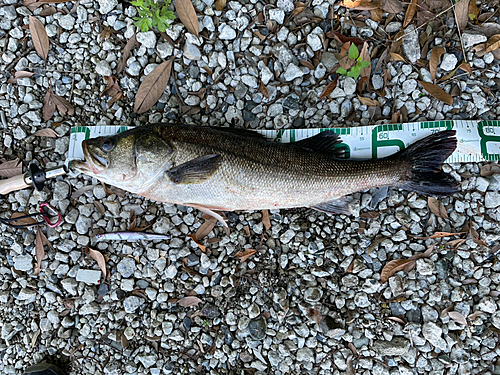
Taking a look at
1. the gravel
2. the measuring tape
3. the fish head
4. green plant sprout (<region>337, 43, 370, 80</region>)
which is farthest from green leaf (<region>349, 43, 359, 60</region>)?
the fish head

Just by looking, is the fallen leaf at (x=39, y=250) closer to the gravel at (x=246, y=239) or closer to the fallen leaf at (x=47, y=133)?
the gravel at (x=246, y=239)

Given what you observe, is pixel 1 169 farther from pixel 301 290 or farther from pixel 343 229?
pixel 343 229

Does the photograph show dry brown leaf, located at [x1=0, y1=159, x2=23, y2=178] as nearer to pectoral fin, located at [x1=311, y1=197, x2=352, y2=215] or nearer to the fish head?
the fish head

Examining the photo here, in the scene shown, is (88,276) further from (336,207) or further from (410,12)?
(410,12)

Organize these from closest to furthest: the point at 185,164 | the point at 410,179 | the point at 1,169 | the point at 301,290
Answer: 1. the point at 185,164
2. the point at 410,179
3. the point at 301,290
4. the point at 1,169

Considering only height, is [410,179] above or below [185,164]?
below

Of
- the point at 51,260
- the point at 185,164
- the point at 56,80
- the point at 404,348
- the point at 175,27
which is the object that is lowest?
the point at 404,348

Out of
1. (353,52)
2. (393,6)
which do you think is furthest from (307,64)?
(393,6)

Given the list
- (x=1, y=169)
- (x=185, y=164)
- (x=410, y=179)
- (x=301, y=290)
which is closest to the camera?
(x=185, y=164)

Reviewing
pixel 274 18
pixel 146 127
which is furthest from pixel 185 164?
pixel 274 18
